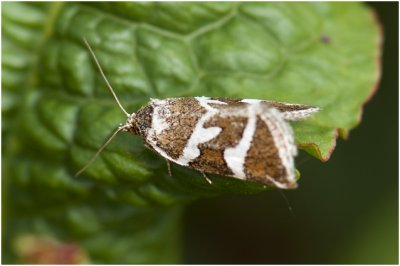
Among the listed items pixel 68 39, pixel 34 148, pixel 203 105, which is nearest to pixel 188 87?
pixel 203 105

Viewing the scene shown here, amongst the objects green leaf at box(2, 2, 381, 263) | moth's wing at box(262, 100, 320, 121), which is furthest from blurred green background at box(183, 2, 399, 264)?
moth's wing at box(262, 100, 320, 121)

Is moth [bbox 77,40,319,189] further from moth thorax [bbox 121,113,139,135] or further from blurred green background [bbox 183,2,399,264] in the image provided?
blurred green background [bbox 183,2,399,264]

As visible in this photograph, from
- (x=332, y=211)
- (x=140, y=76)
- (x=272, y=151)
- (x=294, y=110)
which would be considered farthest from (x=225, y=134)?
(x=332, y=211)

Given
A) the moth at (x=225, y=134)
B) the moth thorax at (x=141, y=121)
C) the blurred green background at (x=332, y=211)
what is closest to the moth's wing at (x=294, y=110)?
the moth at (x=225, y=134)

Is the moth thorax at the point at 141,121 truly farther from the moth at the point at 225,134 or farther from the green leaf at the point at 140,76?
the green leaf at the point at 140,76

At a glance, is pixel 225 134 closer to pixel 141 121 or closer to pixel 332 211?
pixel 141 121

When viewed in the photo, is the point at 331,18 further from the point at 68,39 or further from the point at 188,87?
the point at 68,39

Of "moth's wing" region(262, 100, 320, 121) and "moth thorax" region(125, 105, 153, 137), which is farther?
"moth thorax" region(125, 105, 153, 137)
